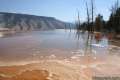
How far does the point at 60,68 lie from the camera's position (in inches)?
336

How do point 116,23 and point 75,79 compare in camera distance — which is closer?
point 75,79

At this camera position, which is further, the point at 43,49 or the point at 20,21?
the point at 20,21

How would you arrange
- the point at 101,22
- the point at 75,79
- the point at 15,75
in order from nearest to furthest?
the point at 75,79
the point at 15,75
the point at 101,22

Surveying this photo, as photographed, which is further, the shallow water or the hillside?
the hillside

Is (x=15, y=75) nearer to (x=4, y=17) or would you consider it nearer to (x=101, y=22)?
(x=101, y=22)

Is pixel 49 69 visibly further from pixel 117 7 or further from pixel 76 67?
pixel 117 7

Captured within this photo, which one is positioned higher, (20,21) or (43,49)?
(20,21)

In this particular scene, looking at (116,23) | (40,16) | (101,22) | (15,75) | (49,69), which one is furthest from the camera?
(40,16)

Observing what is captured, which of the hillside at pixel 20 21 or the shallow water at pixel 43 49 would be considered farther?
the hillside at pixel 20 21

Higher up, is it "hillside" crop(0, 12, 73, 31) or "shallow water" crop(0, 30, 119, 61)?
"hillside" crop(0, 12, 73, 31)

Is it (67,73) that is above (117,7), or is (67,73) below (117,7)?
below

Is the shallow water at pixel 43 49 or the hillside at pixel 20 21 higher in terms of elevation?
the hillside at pixel 20 21

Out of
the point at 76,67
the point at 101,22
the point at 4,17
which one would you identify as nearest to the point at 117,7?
the point at 101,22

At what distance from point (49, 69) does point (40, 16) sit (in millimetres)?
175464
